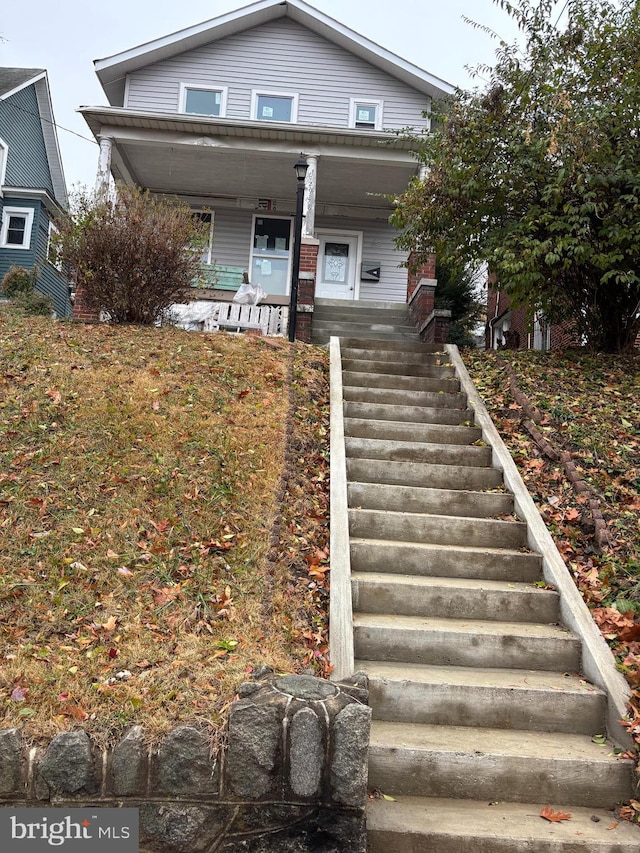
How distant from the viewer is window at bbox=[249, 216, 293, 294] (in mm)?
15680

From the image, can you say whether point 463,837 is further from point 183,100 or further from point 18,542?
point 183,100

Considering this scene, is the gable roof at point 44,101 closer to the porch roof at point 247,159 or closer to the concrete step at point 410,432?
the porch roof at point 247,159

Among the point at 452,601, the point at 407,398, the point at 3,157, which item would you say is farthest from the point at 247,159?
the point at 452,601

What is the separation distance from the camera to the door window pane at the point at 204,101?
15.1 meters

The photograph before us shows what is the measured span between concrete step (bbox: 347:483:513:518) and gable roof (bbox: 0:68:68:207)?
53.6ft

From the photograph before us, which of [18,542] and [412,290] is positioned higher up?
[412,290]

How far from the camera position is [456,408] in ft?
24.2

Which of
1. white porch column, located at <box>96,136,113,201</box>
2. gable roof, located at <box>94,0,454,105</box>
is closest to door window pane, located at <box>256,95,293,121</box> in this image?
gable roof, located at <box>94,0,454,105</box>

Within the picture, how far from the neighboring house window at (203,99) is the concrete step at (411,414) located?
10.9 meters

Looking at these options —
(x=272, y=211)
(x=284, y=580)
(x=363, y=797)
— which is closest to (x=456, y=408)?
(x=284, y=580)

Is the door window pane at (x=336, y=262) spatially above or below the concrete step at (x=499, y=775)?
above

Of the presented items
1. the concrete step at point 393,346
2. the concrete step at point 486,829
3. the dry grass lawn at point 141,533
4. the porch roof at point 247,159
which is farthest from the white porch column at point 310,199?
the concrete step at point 486,829

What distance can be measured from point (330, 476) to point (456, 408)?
240 cm

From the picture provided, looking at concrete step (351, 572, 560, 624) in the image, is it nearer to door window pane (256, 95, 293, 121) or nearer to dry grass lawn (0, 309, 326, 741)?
dry grass lawn (0, 309, 326, 741)
